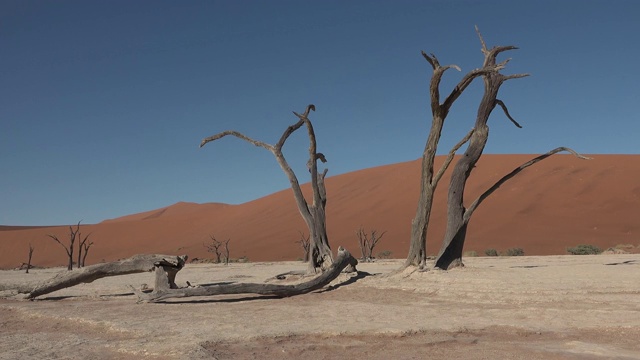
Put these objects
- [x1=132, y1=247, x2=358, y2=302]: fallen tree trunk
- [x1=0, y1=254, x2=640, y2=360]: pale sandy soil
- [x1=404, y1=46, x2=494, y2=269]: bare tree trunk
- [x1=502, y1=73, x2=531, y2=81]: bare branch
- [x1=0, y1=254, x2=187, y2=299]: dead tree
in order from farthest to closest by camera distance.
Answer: [x1=502, y1=73, x2=531, y2=81]: bare branch
[x1=404, y1=46, x2=494, y2=269]: bare tree trunk
[x1=0, y1=254, x2=187, y2=299]: dead tree
[x1=132, y1=247, x2=358, y2=302]: fallen tree trunk
[x1=0, y1=254, x2=640, y2=360]: pale sandy soil

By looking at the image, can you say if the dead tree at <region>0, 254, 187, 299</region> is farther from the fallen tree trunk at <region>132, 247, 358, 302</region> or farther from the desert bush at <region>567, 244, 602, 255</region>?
the desert bush at <region>567, 244, 602, 255</region>

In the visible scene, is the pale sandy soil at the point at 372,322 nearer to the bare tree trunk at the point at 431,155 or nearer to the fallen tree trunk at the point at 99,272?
the fallen tree trunk at the point at 99,272

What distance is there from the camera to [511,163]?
177ft

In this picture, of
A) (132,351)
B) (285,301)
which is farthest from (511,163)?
(132,351)

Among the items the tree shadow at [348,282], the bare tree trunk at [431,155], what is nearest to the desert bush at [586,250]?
the bare tree trunk at [431,155]

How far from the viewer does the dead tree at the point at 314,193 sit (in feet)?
40.4

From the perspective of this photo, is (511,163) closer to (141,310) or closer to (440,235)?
(440,235)

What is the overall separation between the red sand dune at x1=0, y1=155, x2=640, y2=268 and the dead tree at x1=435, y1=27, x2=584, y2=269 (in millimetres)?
14187

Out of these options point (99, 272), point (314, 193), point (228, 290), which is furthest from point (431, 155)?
point (99, 272)

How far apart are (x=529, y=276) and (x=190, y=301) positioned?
5830 millimetres

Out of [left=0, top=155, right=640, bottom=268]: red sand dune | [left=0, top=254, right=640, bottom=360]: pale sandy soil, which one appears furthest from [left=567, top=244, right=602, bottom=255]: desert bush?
[left=0, top=254, right=640, bottom=360]: pale sandy soil

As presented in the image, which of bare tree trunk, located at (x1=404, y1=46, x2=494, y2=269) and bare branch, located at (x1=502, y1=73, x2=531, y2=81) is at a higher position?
bare branch, located at (x1=502, y1=73, x2=531, y2=81)

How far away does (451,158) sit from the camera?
11.3m

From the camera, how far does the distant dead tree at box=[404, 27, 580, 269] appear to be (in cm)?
1106
